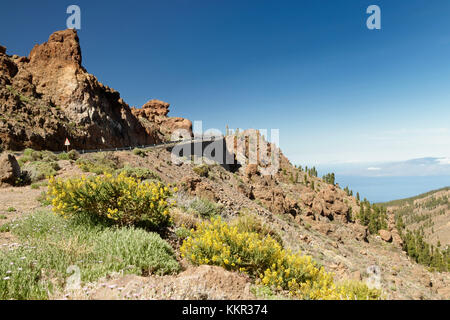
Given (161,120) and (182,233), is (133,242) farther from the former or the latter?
(161,120)

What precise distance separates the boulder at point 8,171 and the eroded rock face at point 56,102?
56.4 feet

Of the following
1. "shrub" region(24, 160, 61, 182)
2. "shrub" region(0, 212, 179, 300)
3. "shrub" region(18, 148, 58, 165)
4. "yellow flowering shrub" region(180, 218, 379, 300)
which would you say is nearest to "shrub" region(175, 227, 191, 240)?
"yellow flowering shrub" region(180, 218, 379, 300)

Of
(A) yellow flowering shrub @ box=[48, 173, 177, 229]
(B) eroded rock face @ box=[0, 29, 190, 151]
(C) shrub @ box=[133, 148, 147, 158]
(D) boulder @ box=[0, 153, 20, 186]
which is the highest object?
(B) eroded rock face @ box=[0, 29, 190, 151]

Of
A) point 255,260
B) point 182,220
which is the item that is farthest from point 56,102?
point 255,260

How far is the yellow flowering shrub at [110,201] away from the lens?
632 centimetres

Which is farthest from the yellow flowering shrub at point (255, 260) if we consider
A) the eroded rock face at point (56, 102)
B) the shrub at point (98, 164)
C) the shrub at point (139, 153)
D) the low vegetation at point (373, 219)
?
the low vegetation at point (373, 219)

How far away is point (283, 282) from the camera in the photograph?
5.14 metres

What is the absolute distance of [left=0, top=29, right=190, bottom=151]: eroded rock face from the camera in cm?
3028

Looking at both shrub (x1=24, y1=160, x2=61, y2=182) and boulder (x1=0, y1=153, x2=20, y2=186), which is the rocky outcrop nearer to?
shrub (x1=24, y1=160, x2=61, y2=182)

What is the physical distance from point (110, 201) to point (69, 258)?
2302 millimetres

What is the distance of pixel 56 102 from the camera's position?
126ft

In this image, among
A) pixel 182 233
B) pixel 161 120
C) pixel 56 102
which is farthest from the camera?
pixel 161 120

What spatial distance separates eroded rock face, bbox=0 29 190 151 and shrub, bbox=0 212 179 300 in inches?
1126
